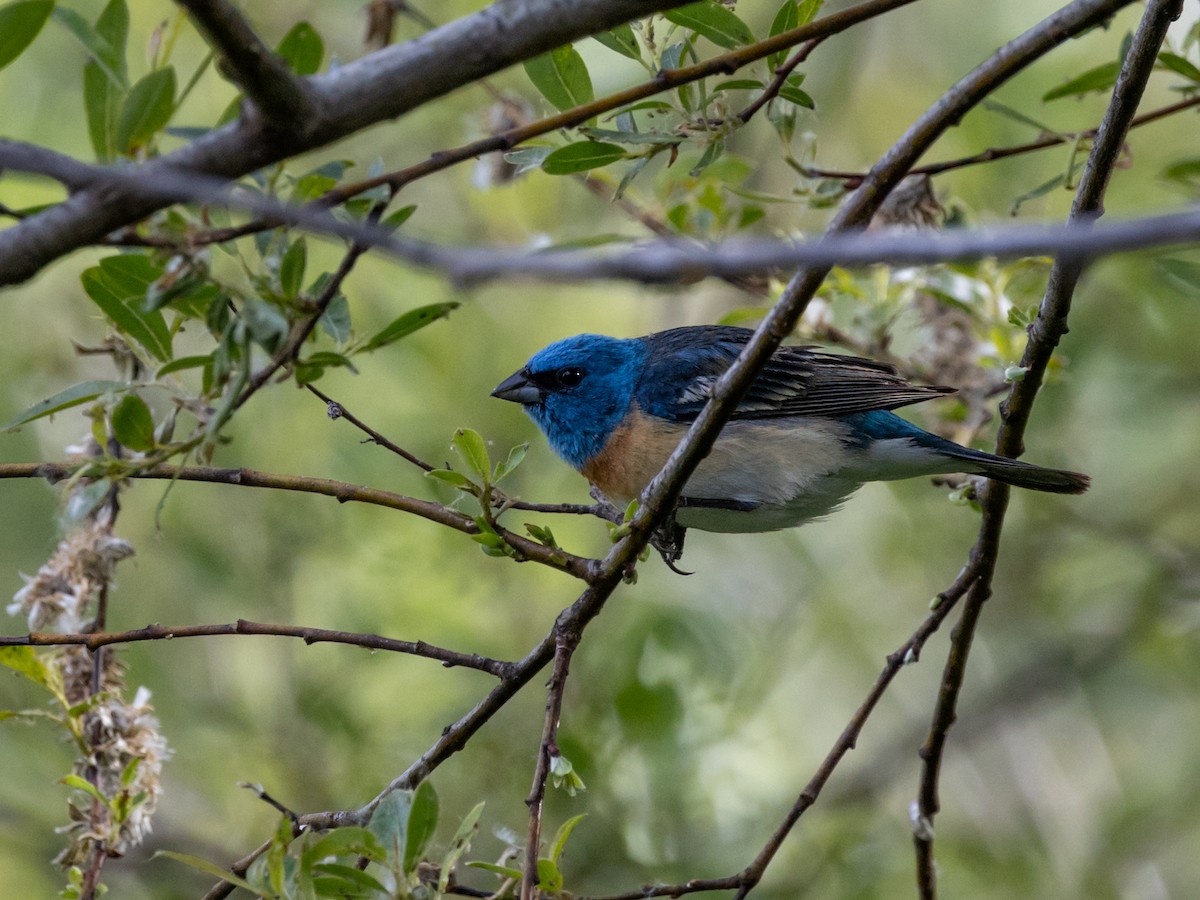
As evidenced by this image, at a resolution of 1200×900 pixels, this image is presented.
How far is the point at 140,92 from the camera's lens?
2.29 m

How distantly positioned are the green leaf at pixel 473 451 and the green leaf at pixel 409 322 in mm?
280

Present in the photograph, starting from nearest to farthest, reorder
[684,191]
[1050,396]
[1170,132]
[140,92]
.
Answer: [140,92] < [684,191] < [1050,396] < [1170,132]

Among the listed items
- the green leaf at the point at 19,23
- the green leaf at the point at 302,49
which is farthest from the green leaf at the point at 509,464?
the green leaf at the point at 19,23

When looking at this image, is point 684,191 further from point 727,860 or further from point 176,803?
point 176,803

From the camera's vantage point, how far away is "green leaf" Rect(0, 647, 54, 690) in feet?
10.1

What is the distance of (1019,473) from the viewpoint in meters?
3.81

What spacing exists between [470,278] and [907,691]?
814 centimetres

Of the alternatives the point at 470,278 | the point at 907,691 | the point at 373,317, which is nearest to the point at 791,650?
the point at 907,691

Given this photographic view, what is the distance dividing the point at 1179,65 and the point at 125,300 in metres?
2.93

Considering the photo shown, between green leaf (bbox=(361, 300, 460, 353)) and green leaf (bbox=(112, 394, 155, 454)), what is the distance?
46 cm

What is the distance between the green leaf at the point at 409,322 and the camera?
2627mm

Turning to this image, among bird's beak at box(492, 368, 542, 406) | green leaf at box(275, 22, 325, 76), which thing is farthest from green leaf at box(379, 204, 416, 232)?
bird's beak at box(492, 368, 542, 406)

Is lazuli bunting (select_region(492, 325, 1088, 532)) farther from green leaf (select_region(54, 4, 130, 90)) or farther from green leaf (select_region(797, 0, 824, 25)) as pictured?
green leaf (select_region(54, 4, 130, 90))

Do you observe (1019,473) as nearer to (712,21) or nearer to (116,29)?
(712,21)
